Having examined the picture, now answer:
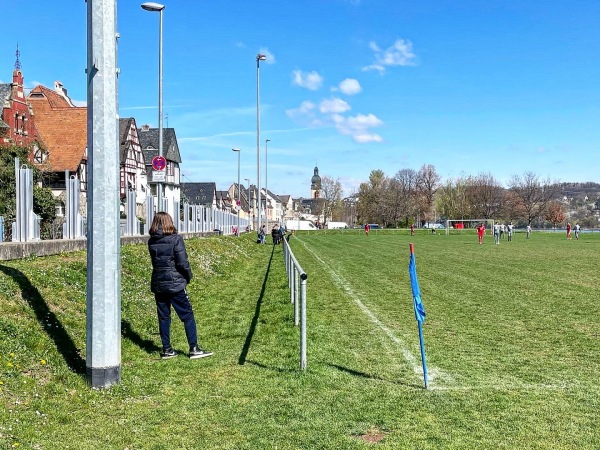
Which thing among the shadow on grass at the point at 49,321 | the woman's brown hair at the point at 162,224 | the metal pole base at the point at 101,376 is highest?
the woman's brown hair at the point at 162,224

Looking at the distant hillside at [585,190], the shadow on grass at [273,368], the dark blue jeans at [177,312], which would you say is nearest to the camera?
the shadow on grass at [273,368]

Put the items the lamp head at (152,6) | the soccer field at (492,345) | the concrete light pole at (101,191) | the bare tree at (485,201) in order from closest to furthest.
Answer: the soccer field at (492,345), the concrete light pole at (101,191), the lamp head at (152,6), the bare tree at (485,201)

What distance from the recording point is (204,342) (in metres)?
8.82

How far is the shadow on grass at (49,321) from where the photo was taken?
6.76 metres

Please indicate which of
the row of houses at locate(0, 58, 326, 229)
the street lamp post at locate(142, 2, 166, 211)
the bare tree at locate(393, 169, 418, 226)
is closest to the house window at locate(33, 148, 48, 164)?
the row of houses at locate(0, 58, 326, 229)

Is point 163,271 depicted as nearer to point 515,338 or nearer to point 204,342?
point 204,342

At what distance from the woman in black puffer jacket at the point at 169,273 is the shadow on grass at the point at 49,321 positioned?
1.21 metres

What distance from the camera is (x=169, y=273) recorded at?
25.2 ft

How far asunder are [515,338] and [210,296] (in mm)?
7451

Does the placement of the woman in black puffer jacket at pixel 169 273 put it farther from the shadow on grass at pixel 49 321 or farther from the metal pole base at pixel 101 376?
the metal pole base at pixel 101 376

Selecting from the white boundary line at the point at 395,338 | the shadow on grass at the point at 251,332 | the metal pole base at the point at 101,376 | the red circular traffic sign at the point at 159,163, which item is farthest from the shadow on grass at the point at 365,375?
the red circular traffic sign at the point at 159,163

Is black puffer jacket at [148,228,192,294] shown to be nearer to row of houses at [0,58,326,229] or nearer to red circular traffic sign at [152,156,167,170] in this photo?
red circular traffic sign at [152,156,167,170]

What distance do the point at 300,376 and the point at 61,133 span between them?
135ft

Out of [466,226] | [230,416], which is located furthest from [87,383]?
[466,226]
